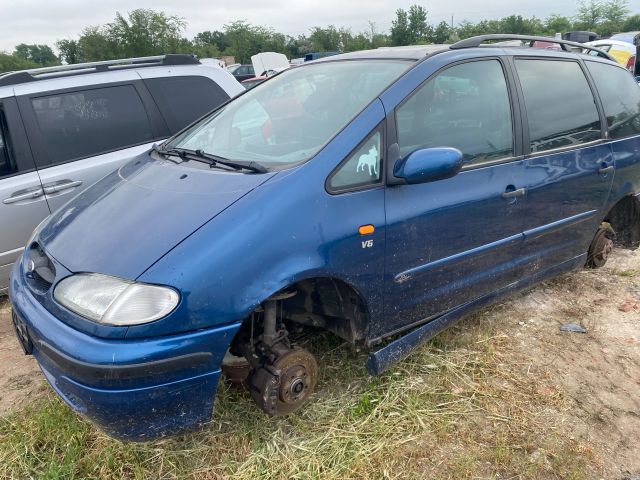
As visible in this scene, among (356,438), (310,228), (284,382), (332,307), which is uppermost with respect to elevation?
(310,228)

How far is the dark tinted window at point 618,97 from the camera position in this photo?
3.80m

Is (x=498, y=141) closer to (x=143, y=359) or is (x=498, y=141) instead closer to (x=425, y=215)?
(x=425, y=215)

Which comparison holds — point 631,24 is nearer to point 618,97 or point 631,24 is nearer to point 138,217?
point 618,97

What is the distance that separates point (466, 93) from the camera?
297 cm

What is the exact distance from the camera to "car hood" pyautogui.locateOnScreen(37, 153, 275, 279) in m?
2.15

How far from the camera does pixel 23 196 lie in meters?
3.84

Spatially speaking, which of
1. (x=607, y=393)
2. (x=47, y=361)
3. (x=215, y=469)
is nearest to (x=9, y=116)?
(x=47, y=361)

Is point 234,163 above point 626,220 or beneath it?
above

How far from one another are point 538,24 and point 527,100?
5919 centimetres

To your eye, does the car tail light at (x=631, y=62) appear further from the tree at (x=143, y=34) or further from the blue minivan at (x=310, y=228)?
the tree at (x=143, y=34)

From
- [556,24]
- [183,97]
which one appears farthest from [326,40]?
[183,97]

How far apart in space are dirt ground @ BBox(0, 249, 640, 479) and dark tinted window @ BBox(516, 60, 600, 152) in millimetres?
1180

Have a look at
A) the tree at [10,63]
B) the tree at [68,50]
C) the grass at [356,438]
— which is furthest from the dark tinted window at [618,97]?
the tree at [10,63]

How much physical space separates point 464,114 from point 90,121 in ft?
9.75
